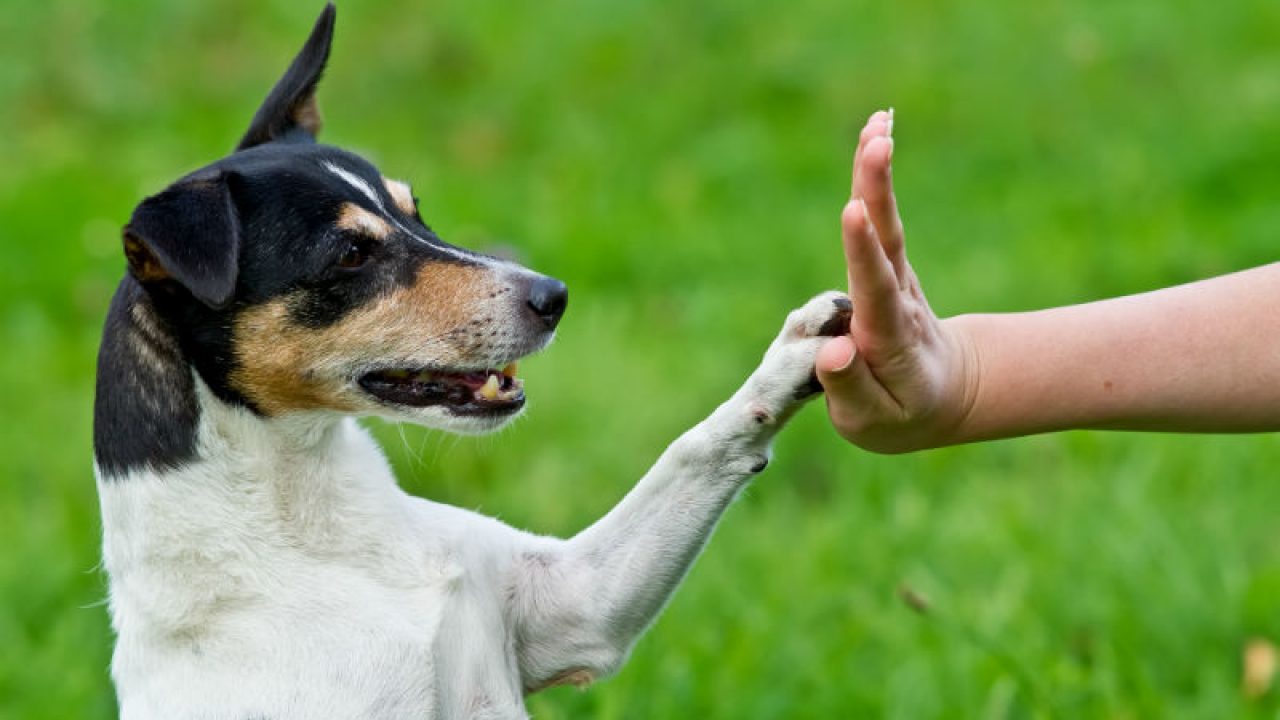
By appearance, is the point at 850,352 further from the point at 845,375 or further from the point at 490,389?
the point at 490,389

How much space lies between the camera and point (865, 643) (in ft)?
14.7

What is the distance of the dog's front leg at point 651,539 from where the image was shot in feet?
9.71

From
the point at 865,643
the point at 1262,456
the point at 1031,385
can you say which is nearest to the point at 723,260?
the point at 1262,456

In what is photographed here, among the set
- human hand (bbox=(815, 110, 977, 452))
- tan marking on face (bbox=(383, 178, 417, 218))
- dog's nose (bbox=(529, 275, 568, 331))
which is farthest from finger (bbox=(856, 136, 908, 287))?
tan marking on face (bbox=(383, 178, 417, 218))

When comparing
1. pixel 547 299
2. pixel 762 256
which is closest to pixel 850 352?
pixel 547 299

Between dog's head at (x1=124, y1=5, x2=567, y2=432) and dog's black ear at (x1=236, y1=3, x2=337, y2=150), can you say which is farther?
dog's black ear at (x1=236, y1=3, x2=337, y2=150)

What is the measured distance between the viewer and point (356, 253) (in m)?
3.29

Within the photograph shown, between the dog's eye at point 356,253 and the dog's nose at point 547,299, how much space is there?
1.03 feet

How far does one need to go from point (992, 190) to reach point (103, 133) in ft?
15.1

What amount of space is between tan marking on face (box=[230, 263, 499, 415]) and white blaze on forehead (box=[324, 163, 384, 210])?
0.21 metres

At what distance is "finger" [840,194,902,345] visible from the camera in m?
2.54

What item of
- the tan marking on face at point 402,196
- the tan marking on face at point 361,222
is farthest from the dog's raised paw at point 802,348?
the tan marking on face at point 402,196

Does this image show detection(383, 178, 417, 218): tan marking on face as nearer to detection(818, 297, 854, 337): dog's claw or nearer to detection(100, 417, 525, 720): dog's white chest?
detection(100, 417, 525, 720): dog's white chest

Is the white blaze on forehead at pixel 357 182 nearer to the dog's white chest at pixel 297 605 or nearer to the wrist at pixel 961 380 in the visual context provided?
the dog's white chest at pixel 297 605
